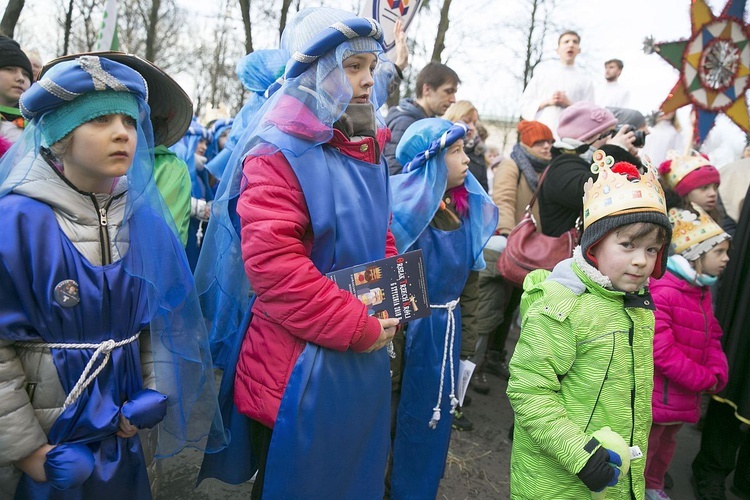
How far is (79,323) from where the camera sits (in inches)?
63.3

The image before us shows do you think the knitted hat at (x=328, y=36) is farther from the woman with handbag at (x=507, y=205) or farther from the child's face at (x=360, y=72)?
the woman with handbag at (x=507, y=205)

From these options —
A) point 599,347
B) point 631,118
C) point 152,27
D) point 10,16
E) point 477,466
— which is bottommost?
point 477,466

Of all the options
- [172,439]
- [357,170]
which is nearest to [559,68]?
[357,170]

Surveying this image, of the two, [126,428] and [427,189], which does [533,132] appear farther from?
[126,428]

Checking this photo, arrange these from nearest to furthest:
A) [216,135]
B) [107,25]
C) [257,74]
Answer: [257,74], [107,25], [216,135]

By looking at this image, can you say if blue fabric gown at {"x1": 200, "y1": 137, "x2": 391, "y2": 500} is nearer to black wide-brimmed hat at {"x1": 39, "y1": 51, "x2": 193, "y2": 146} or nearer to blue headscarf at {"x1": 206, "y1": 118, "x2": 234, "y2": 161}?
black wide-brimmed hat at {"x1": 39, "y1": 51, "x2": 193, "y2": 146}

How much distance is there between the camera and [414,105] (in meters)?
4.26

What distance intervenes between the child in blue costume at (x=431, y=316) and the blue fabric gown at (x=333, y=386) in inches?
27.9

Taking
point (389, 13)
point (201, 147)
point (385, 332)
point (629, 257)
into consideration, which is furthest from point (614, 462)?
point (201, 147)

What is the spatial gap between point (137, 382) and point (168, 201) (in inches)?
71.8

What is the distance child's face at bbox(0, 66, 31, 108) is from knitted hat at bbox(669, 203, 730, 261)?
4.42 metres

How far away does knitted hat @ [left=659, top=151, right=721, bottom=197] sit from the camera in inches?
→ 144

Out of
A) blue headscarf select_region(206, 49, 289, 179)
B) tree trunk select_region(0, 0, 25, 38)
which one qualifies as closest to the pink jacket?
blue headscarf select_region(206, 49, 289, 179)

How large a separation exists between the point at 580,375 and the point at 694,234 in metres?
1.67
